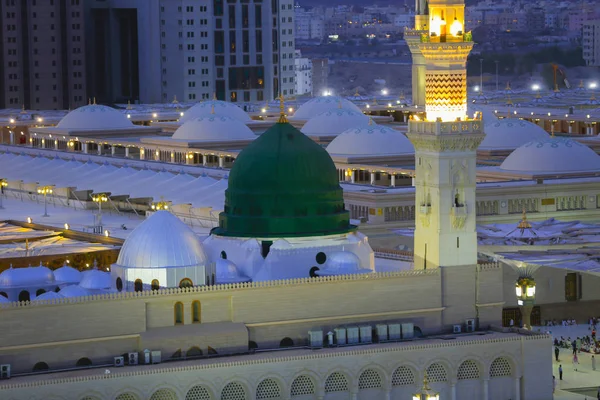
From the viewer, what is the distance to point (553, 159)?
83.4 m

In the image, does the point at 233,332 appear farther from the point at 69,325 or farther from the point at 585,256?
the point at 585,256

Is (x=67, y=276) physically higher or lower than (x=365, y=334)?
higher

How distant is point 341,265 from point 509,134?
4383 cm

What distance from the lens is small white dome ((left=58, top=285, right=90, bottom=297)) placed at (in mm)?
53894

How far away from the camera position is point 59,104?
581ft

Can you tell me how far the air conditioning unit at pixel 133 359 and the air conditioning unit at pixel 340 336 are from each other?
5.78 metres

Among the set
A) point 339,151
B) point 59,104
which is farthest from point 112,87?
point 339,151

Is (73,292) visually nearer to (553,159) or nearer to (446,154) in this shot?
(446,154)

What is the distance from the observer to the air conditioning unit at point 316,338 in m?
54.7

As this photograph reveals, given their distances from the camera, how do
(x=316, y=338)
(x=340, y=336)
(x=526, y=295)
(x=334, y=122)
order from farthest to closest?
(x=334, y=122)
(x=526, y=295)
(x=340, y=336)
(x=316, y=338)

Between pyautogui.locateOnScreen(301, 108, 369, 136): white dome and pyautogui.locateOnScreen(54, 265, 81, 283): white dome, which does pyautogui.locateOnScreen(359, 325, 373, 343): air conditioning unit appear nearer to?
pyautogui.locateOnScreen(54, 265, 81, 283): white dome

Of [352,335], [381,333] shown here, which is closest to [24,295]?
[352,335]

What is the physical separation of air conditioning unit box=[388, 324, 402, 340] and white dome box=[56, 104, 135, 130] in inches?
2667

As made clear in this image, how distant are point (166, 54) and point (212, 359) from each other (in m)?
125
